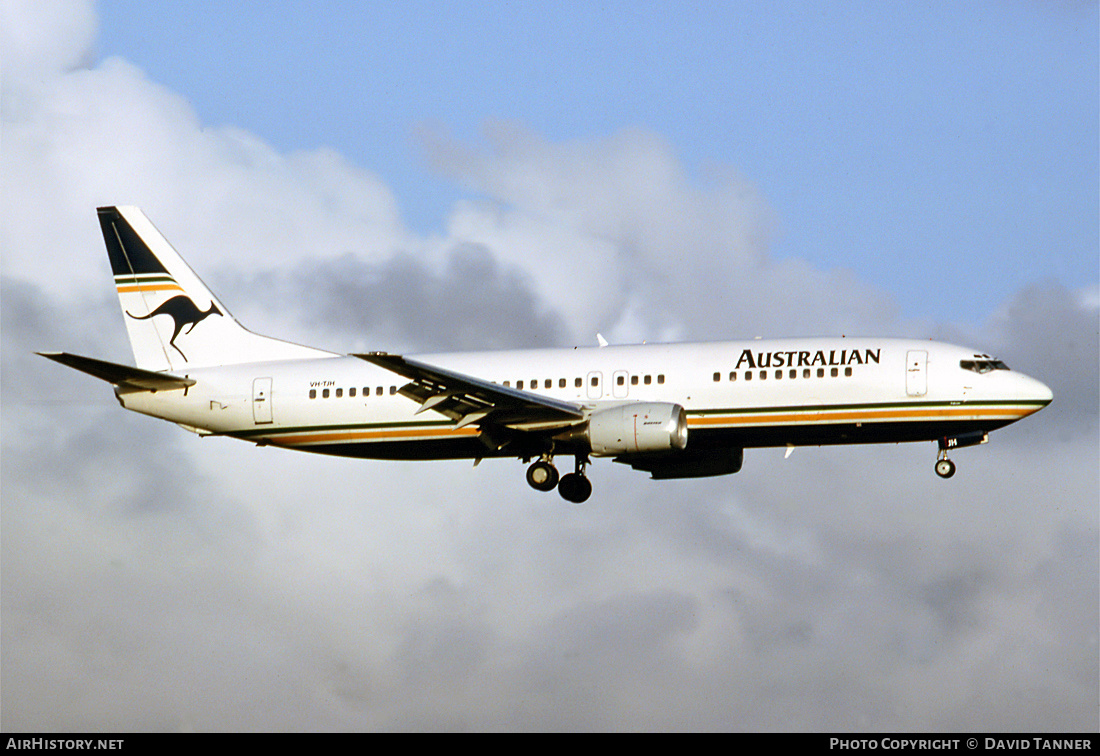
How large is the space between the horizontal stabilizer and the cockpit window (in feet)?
80.9

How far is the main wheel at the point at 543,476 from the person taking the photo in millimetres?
46781

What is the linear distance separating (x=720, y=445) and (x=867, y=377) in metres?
4.80

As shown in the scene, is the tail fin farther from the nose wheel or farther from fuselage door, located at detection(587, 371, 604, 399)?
the nose wheel

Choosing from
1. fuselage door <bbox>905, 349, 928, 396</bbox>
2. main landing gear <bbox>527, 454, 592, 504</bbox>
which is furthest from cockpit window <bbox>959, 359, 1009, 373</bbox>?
main landing gear <bbox>527, 454, 592, 504</bbox>

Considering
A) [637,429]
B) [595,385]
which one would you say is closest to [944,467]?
[637,429]

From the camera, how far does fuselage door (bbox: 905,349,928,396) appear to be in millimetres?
43500

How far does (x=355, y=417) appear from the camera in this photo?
48.1 meters

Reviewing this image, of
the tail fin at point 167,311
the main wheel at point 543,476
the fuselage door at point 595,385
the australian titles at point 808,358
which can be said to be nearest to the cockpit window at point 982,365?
the australian titles at point 808,358

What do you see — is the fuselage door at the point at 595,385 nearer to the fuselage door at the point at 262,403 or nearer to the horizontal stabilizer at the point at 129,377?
the fuselage door at the point at 262,403

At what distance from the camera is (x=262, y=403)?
161 feet

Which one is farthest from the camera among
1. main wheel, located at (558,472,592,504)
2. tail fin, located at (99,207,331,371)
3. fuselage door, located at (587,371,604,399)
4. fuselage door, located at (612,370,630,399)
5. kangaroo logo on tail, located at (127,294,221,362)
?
kangaroo logo on tail, located at (127,294,221,362)

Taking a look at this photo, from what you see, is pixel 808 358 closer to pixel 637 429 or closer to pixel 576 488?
pixel 637 429
